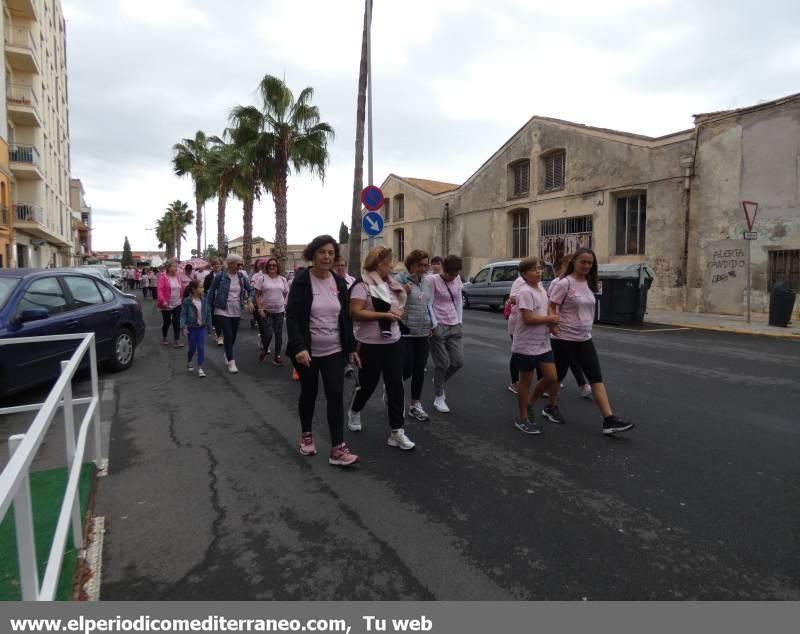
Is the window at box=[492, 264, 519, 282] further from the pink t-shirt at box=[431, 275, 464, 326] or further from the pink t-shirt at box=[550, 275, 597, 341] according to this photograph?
the pink t-shirt at box=[550, 275, 597, 341]

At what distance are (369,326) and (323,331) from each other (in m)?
0.48

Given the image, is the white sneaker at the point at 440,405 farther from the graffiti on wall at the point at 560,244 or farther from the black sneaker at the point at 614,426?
the graffiti on wall at the point at 560,244

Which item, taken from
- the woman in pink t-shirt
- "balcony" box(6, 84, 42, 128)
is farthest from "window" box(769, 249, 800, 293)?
"balcony" box(6, 84, 42, 128)

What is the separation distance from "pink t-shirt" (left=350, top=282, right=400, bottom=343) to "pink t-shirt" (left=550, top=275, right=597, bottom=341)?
5.15ft

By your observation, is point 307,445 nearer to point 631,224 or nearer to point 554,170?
point 631,224

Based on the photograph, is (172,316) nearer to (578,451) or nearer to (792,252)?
(578,451)

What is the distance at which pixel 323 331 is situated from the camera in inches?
160

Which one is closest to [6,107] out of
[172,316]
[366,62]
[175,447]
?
[366,62]

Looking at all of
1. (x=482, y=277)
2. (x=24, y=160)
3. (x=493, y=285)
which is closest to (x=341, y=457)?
(x=493, y=285)

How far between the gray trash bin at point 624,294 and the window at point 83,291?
38.0ft

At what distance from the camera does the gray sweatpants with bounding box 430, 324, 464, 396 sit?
18.4 feet

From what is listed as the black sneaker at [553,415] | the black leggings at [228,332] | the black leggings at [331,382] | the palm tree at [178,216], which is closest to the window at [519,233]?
the black leggings at [228,332]

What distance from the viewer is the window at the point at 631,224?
64.7 feet

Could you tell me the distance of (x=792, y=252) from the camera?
15.2 meters
